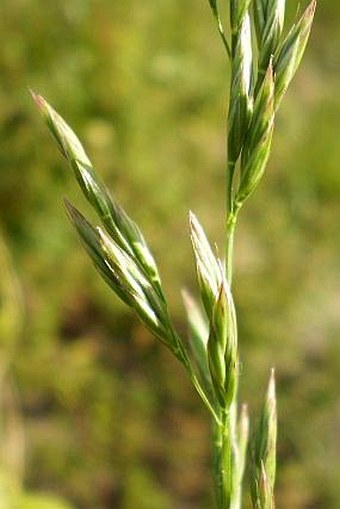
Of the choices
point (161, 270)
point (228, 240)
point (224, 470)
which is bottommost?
point (161, 270)

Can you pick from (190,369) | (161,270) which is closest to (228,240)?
(190,369)

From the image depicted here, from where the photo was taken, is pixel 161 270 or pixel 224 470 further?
pixel 161 270

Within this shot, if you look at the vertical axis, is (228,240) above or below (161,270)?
above

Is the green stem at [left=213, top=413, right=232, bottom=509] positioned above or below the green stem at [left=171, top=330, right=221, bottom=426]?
below

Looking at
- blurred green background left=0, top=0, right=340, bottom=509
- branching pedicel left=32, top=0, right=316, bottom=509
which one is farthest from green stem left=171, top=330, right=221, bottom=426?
blurred green background left=0, top=0, right=340, bottom=509

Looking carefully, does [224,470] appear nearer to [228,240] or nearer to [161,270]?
[228,240]

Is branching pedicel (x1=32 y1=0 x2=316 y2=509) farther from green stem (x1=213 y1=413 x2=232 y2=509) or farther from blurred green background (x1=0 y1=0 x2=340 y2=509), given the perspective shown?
blurred green background (x1=0 y1=0 x2=340 y2=509)
